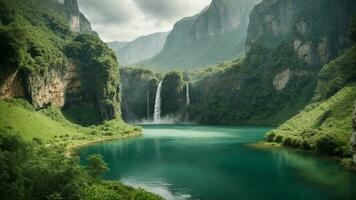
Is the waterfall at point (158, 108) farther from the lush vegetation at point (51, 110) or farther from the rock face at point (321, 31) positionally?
the rock face at point (321, 31)

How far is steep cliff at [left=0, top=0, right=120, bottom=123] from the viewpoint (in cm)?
8769

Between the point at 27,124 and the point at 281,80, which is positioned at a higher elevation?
the point at 281,80

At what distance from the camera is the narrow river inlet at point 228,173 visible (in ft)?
119

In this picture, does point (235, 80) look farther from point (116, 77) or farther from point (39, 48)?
point (39, 48)

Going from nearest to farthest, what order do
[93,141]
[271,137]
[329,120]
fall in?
1. [329,120]
2. [271,137]
3. [93,141]

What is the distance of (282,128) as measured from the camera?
8425 cm

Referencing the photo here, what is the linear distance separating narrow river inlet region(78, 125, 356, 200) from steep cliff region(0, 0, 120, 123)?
3183cm

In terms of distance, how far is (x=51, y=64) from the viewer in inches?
4181

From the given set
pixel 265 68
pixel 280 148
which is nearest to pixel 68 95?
pixel 280 148

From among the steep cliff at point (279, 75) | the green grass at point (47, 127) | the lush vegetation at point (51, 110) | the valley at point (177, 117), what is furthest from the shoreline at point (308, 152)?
the steep cliff at point (279, 75)

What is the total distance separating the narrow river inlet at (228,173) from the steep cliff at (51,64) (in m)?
31.8

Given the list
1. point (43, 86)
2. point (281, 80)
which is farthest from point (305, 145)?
point (281, 80)

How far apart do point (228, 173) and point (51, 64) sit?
2927 inches

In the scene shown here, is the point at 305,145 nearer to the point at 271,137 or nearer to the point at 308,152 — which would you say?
the point at 308,152
